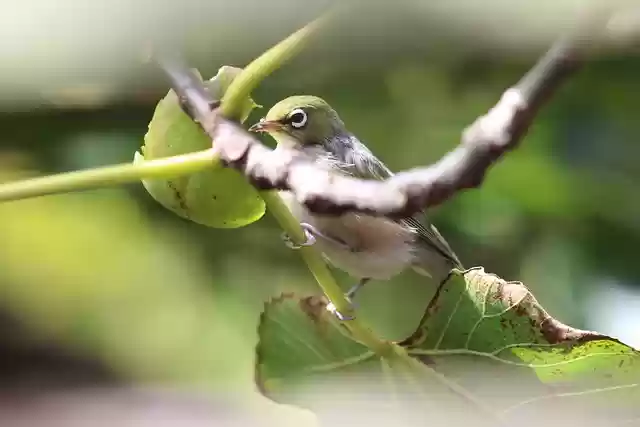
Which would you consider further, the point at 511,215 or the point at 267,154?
the point at 511,215

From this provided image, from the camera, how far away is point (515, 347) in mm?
327

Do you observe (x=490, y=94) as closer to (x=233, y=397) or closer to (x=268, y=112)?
(x=268, y=112)

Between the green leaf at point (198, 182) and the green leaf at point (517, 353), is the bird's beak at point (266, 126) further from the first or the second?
the green leaf at point (517, 353)

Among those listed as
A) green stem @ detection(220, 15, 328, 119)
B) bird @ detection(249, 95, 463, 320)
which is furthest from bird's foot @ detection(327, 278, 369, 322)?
green stem @ detection(220, 15, 328, 119)

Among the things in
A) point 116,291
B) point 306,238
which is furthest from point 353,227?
point 116,291

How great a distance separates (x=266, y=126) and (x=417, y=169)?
0.38 ft

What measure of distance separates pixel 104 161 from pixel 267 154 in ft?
0.45

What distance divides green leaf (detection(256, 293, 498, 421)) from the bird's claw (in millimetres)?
32

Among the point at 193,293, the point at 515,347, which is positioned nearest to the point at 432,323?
the point at 515,347

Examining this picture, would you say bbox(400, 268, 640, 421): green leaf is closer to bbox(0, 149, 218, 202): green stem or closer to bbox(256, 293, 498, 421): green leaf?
bbox(256, 293, 498, 421): green leaf

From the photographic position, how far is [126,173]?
29cm

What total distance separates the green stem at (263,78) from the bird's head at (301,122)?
0.14 ft

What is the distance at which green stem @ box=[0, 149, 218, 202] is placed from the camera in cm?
29

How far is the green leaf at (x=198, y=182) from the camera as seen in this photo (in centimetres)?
31
